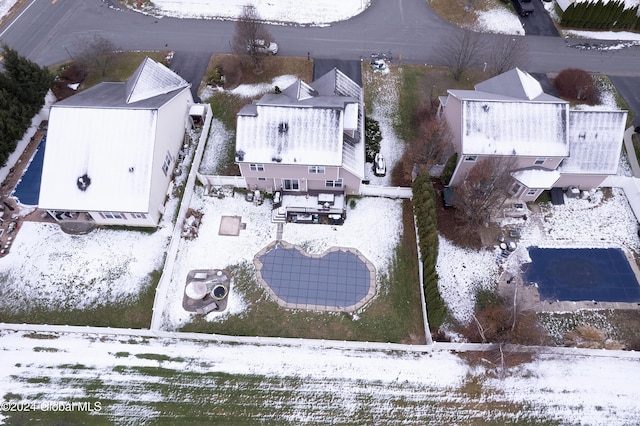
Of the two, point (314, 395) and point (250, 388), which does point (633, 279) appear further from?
point (250, 388)

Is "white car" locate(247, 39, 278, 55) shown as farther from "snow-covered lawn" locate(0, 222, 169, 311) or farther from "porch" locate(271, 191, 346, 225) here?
"snow-covered lawn" locate(0, 222, 169, 311)

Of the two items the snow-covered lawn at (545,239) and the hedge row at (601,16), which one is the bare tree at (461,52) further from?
the snow-covered lawn at (545,239)

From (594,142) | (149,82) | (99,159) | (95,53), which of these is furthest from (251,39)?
(594,142)

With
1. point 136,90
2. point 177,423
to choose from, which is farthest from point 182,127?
point 177,423

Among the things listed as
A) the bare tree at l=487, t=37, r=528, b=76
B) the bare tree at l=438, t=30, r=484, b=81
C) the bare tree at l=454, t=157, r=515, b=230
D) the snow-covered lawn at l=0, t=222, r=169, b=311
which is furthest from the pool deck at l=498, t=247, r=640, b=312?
the snow-covered lawn at l=0, t=222, r=169, b=311

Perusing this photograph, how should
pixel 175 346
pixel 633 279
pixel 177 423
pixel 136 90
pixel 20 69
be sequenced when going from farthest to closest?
pixel 20 69
pixel 136 90
pixel 633 279
pixel 175 346
pixel 177 423

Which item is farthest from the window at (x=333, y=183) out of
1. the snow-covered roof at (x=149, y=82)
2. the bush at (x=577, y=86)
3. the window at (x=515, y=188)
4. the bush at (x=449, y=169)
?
the bush at (x=577, y=86)
